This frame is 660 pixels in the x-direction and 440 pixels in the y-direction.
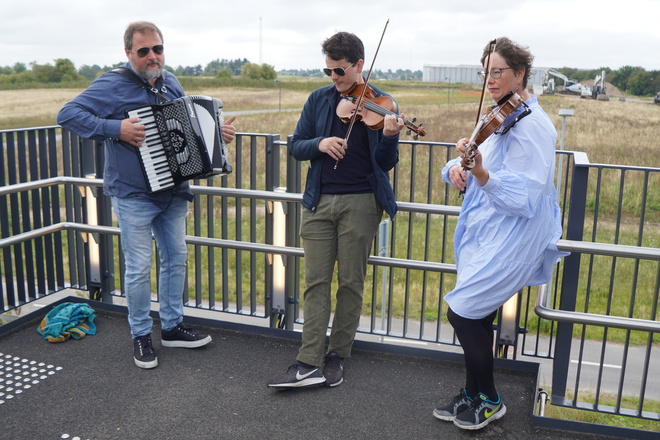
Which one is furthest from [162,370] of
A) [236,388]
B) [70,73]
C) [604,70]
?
[70,73]

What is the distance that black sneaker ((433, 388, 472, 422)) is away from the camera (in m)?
3.36

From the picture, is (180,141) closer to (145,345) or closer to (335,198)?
(335,198)

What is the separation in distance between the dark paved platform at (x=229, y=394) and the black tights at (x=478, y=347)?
25 cm

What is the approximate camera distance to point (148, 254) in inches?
159

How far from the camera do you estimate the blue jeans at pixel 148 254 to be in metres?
→ 3.93

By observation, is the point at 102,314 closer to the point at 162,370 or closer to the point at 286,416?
the point at 162,370

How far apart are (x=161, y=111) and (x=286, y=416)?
1.84 meters

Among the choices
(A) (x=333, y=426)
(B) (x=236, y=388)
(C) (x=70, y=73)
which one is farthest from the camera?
(C) (x=70, y=73)

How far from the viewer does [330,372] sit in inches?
149

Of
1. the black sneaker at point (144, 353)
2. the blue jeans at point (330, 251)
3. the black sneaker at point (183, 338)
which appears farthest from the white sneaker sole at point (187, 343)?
the blue jeans at point (330, 251)

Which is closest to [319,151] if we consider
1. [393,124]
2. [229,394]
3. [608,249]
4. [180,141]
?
[393,124]

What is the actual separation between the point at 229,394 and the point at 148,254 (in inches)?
40.2

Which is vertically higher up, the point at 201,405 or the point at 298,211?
the point at 298,211

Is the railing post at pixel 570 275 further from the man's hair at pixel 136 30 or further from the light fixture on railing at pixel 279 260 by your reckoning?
the man's hair at pixel 136 30
